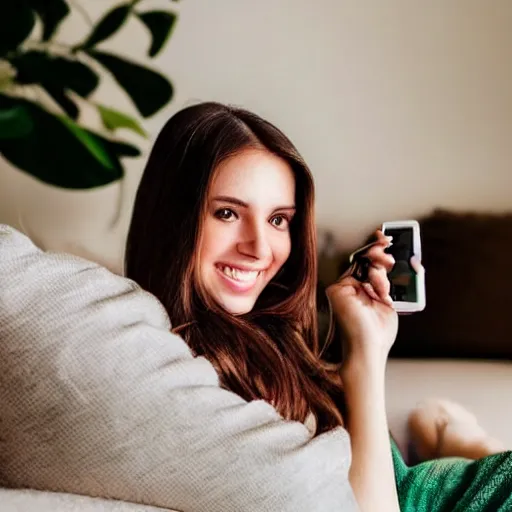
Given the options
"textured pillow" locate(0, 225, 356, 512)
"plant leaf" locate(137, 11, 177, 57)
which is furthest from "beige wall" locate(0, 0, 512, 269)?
"textured pillow" locate(0, 225, 356, 512)

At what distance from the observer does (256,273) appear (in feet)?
2.99

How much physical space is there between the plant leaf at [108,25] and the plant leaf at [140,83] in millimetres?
25

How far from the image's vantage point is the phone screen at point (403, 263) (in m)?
0.87

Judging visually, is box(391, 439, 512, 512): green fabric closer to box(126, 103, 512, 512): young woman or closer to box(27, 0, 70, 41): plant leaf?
box(126, 103, 512, 512): young woman

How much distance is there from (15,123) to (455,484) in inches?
27.4

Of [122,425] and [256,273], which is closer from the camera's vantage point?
[122,425]

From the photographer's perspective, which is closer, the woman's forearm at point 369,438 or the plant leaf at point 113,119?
the woman's forearm at point 369,438

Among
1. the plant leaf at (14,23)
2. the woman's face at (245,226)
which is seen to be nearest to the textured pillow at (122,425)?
the woman's face at (245,226)

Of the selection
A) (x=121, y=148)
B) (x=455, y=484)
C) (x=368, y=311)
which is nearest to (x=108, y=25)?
(x=121, y=148)

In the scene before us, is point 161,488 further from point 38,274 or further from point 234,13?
point 234,13

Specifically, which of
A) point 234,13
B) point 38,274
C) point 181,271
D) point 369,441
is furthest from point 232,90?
point 369,441

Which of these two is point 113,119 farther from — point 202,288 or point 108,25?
point 202,288

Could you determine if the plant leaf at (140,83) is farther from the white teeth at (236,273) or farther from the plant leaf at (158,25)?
the white teeth at (236,273)

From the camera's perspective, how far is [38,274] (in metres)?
0.76
